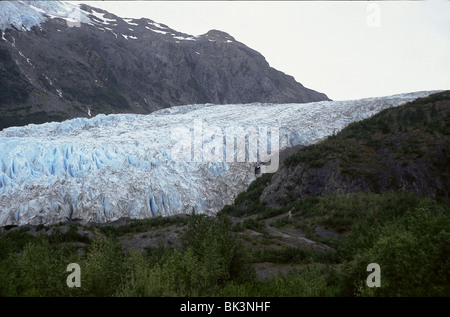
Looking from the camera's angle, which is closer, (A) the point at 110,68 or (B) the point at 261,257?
(B) the point at 261,257

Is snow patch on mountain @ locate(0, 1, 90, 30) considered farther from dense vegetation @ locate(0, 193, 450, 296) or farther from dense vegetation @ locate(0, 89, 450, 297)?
dense vegetation @ locate(0, 193, 450, 296)

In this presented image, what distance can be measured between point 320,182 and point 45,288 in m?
21.2

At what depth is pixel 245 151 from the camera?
122ft

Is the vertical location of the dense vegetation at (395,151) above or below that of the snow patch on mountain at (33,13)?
below

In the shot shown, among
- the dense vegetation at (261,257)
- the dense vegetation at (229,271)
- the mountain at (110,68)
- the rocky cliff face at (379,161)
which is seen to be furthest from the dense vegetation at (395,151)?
the mountain at (110,68)

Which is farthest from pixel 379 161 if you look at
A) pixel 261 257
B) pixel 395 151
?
pixel 261 257

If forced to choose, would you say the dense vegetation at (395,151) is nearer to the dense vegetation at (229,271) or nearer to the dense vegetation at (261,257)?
the dense vegetation at (261,257)

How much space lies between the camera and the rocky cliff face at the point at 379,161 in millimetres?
24156

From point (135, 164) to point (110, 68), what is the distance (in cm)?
9803

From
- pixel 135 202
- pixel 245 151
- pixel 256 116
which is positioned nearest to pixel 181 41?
pixel 256 116

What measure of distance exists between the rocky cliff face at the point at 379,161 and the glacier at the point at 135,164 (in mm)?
6900

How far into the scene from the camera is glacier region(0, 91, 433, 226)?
87.2ft

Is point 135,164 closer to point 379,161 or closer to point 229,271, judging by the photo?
point 379,161

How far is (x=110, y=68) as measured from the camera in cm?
12000
